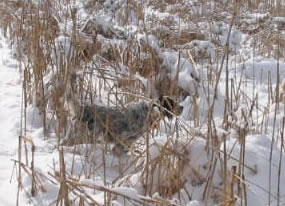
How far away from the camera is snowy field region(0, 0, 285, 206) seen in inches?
83.5

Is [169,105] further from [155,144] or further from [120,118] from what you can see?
[155,144]

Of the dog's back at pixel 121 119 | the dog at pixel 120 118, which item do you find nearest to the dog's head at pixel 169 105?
the dog at pixel 120 118

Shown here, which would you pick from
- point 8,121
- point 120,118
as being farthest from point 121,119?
point 8,121

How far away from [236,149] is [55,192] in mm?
854

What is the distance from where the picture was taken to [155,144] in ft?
7.49

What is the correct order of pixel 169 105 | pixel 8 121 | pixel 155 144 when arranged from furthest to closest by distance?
pixel 8 121
pixel 169 105
pixel 155 144

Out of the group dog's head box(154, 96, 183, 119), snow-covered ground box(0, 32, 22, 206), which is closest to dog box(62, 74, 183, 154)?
dog's head box(154, 96, 183, 119)

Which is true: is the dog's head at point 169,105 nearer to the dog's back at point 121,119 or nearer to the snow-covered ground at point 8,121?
the dog's back at point 121,119

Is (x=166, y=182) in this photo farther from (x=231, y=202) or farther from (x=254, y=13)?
(x=254, y=13)

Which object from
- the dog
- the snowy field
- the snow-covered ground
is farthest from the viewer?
the dog

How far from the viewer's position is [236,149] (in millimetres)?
2395

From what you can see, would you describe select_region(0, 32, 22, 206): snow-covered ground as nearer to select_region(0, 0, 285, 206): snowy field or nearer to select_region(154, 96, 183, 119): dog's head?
select_region(0, 0, 285, 206): snowy field

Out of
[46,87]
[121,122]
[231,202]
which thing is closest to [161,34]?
[46,87]

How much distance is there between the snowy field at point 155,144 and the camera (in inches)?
83.5
